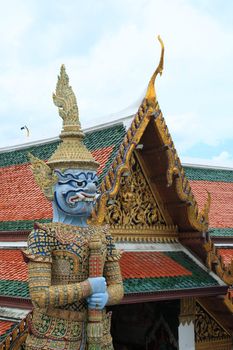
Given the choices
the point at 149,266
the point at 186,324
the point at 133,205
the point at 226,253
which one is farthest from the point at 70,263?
the point at 226,253

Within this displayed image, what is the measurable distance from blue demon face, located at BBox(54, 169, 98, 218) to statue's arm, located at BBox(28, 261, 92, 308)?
0.55 m

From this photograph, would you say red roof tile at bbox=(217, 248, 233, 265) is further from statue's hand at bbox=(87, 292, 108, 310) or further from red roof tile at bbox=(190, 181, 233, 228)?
statue's hand at bbox=(87, 292, 108, 310)

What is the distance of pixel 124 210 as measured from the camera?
7141 millimetres

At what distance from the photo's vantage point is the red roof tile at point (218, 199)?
10883 millimetres

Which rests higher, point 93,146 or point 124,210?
point 93,146

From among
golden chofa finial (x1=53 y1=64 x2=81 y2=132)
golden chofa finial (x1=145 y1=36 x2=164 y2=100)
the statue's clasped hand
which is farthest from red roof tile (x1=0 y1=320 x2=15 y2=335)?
golden chofa finial (x1=145 y1=36 x2=164 y2=100)

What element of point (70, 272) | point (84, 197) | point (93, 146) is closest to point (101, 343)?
point (70, 272)

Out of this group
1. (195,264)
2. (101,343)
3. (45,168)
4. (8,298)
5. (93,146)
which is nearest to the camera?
(101,343)

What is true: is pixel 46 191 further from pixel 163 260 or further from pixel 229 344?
pixel 229 344

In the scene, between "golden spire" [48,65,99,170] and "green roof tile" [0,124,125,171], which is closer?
"golden spire" [48,65,99,170]

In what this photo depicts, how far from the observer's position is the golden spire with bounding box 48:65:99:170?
17.6 feet

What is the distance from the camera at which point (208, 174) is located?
506 inches

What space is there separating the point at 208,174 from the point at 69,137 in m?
7.71

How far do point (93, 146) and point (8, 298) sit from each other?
265cm
